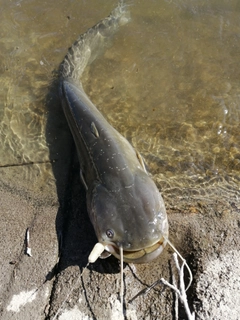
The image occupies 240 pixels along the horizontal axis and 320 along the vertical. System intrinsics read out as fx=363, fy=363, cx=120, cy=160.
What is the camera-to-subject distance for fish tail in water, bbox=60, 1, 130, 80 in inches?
208

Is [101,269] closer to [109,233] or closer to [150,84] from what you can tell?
A: [109,233]

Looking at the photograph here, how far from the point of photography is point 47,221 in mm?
3760

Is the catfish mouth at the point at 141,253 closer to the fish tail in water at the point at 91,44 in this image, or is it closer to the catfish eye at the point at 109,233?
the catfish eye at the point at 109,233

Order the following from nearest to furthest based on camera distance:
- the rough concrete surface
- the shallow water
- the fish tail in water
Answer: the rough concrete surface → the shallow water → the fish tail in water

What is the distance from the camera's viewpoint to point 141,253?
3.06 meters

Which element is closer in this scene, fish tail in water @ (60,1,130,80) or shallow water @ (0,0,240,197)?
shallow water @ (0,0,240,197)

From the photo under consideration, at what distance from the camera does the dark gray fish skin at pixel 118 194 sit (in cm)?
300

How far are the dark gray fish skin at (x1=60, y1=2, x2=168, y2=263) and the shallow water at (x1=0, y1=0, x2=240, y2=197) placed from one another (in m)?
0.66

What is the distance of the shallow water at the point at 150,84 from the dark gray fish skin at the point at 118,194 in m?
0.66

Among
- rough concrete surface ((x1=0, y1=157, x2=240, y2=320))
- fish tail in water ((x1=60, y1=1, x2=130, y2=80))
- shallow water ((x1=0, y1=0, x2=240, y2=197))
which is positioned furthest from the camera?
fish tail in water ((x1=60, y1=1, x2=130, y2=80))

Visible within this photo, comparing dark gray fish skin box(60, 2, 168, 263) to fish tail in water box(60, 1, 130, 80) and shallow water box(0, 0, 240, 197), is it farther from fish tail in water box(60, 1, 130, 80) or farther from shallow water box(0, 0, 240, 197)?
fish tail in water box(60, 1, 130, 80)

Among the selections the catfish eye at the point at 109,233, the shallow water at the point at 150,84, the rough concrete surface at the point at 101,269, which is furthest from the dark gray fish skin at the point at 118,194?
the shallow water at the point at 150,84

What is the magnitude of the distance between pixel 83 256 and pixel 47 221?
0.61m

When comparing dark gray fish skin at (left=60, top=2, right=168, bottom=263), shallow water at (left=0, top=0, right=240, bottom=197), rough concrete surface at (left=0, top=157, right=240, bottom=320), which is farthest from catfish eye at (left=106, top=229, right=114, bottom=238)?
A: shallow water at (left=0, top=0, right=240, bottom=197)
